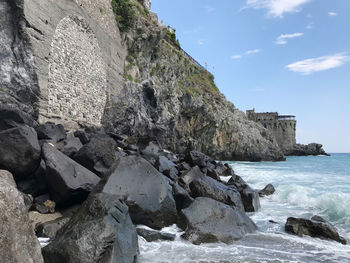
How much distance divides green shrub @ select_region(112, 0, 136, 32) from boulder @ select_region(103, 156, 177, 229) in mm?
18331

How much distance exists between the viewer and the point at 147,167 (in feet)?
21.4

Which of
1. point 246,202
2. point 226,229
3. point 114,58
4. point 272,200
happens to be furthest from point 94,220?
point 114,58

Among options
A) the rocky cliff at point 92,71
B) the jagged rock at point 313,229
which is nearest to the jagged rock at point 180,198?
the jagged rock at point 313,229

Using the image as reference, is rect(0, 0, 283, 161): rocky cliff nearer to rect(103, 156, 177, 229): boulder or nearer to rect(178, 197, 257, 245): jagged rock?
rect(103, 156, 177, 229): boulder

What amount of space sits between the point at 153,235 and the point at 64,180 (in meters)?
→ 2.16

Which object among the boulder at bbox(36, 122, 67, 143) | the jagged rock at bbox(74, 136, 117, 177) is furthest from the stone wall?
the jagged rock at bbox(74, 136, 117, 177)

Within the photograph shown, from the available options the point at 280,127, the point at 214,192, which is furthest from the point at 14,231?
the point at 280,127

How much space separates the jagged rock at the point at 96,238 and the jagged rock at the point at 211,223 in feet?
5.64

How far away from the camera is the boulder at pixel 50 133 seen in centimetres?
898

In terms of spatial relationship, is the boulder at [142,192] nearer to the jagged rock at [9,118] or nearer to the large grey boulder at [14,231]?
the large grey boulder at [14,231]

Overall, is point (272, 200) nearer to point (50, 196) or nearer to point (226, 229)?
point (226, 229)

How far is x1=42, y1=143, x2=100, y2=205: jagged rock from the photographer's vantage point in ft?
19.3

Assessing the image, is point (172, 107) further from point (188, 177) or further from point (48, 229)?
point (48, 229)

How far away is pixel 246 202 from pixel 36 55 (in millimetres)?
10629
